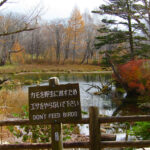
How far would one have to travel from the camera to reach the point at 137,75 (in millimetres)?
13414

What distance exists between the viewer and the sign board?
113 inches

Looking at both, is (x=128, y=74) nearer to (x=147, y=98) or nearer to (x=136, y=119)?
(x=147, y=98)

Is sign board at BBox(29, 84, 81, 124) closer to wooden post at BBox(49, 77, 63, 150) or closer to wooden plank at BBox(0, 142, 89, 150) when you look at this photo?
wooden post at BBox(49, 77, 63, 150)

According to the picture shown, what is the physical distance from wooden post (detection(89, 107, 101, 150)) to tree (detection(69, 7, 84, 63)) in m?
40.7

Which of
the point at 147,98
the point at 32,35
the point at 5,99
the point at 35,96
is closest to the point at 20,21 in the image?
the point at 5,99

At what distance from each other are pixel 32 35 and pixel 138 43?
32796 mm

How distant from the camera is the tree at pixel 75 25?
1668 inches

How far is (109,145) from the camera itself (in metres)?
3.09

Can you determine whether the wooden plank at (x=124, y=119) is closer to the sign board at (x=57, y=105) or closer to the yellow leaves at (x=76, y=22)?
the sign board at (x=57, y=105)

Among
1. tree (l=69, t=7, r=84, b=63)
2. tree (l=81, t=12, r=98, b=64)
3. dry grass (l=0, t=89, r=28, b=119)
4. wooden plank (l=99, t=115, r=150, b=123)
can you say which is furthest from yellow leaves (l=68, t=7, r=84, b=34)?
wooden plank (l=99, t=115, r=150, b=123)

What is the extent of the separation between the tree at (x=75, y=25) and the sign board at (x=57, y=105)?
134 ft

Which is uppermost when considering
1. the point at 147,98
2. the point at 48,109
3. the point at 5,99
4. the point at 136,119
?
the point at 48,109

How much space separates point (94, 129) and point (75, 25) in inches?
1672

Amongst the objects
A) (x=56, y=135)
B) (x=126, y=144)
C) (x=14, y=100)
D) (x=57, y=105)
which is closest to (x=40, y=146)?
(x=56, y=135)
